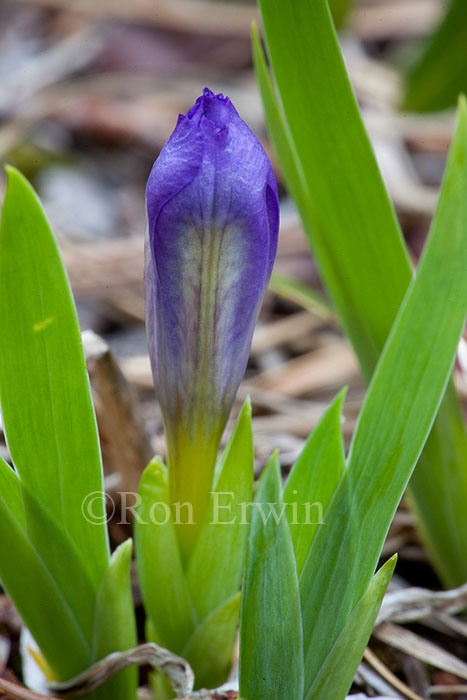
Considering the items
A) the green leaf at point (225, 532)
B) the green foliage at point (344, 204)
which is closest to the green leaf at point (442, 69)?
the green foliage at point (344, 204)

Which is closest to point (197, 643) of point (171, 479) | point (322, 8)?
point (171, 479)

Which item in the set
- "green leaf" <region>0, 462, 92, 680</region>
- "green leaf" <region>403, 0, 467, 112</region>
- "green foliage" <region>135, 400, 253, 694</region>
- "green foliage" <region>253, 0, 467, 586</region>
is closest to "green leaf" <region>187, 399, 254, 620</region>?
"green foliage" <region>135, 400, 253, 694</region>

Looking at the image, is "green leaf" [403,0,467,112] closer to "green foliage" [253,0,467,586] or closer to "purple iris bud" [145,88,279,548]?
→ "green foliage" [253,0,467,586]

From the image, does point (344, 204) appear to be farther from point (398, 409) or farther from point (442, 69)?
point (442, 69)

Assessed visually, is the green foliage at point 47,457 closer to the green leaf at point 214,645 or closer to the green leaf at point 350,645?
the green leaf at point 214,645

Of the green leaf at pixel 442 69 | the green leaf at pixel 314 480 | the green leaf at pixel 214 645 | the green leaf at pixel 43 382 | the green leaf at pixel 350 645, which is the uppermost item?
the green leaf at pixel 442 69

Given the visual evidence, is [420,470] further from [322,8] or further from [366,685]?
[322,8]
